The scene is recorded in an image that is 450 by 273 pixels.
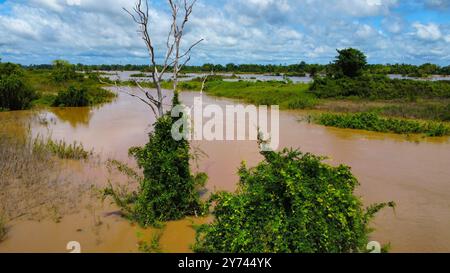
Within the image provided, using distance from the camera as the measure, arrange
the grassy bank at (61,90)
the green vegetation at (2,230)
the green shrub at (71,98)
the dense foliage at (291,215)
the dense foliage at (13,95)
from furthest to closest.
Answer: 1. the grassy bank at (61,90)
2. the green shrub at (71,98)
3. the dense foliage at (13,95)
4. the green vegetation at (2,230)
5. the dense foliage at (291,215)

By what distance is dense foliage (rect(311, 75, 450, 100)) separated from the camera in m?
26.8

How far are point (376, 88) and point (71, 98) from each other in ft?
66.2

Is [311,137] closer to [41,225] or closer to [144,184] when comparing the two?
[144,184]

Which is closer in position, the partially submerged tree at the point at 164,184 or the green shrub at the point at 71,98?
the partially submerged tree at the point at 164,184

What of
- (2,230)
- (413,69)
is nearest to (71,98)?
Result: (2,230)

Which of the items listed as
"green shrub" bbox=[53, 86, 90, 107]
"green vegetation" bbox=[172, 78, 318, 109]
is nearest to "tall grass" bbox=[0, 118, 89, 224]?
"green shrub" bbox=[53, 86, 90, 107]

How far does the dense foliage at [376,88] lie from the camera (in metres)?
26.8

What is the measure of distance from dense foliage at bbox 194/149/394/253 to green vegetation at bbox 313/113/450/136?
37.5 feet

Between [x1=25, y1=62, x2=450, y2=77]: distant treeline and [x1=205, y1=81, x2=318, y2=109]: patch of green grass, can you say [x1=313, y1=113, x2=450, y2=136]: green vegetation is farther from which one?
[x1=25, y1=62, x2=450, y2=77]: distant treeline

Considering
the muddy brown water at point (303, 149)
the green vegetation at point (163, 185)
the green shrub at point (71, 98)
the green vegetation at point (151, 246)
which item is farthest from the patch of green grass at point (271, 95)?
the green vegetation at point (151, 246)

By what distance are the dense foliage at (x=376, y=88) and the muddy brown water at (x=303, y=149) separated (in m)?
10.7

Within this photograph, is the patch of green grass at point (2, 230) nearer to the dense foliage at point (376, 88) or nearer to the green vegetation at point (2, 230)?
the green vegetation at point (2, 230)
